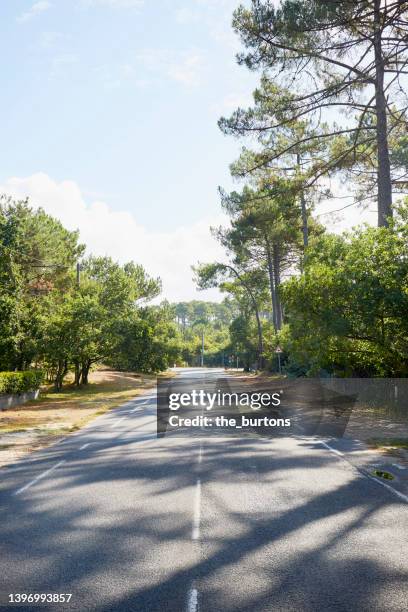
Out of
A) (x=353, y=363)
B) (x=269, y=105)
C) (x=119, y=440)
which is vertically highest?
(x=269, y=105)

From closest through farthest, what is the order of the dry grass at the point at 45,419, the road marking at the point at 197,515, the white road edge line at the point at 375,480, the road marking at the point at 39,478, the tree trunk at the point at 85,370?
the road marking at the point at 197,515 → the white road edge line at the point at 375,480 → the road marking at the point at 39,478 → the dry grass at the point at 45,419 → the tree trunk at the point at 85,370

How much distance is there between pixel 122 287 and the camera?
46.0 metres

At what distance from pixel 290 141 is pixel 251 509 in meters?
25.5

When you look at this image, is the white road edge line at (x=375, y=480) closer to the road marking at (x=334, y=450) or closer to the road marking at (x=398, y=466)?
the road marking at (x=334, y=450)

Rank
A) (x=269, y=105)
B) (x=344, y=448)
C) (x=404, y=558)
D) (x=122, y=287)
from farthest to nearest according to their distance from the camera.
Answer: (x=122, y=287) < (x=269, y=105) < (x=344, y=448) < (x=404, y=558)

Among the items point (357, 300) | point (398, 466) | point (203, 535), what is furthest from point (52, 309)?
point (203, 535)

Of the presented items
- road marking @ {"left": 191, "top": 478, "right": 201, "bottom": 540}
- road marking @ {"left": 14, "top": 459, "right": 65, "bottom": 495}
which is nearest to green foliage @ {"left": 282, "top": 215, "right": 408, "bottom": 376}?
road marking @ {"left": 191, "top": 478, "right": 201, "bottom": 540}

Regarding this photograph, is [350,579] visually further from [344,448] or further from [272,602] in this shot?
[344,448]

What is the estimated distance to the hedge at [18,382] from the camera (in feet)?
81.8

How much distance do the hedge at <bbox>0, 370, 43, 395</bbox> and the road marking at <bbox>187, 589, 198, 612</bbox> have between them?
70.5 ft

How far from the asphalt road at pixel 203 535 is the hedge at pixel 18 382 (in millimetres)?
14441

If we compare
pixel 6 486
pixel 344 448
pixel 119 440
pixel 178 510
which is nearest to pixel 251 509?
pixel 178 510

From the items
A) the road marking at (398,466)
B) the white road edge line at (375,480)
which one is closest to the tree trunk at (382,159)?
the white road edge line at (375,480)

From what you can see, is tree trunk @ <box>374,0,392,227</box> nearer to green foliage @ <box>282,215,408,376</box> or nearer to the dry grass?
green foliage @ <box>282,215,408,376</box>
